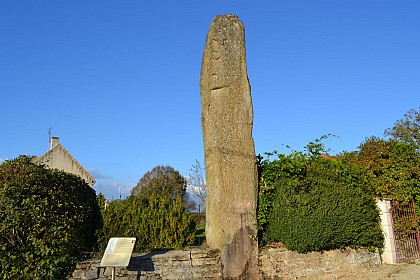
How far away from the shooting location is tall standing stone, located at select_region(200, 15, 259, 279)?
866 centimetres

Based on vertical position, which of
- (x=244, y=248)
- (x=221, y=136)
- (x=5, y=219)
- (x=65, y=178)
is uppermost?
(x=221, y=136)

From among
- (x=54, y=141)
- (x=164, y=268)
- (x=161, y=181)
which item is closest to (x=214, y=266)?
(x=164, y=268)

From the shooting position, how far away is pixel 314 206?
9430 millimetres

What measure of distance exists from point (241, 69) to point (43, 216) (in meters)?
5.54

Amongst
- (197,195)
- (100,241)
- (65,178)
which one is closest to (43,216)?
(65,178)

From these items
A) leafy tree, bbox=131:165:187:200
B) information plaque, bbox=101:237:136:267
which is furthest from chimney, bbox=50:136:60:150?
information plaque, bbox=101:237:136:267

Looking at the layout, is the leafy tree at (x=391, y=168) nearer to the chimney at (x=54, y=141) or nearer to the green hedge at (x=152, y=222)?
the green hedge at (x=152, y=222)

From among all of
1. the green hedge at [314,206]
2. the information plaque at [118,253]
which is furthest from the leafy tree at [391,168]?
the information plaque at [118,253]

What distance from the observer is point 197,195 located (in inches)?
803

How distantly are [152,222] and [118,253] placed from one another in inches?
101

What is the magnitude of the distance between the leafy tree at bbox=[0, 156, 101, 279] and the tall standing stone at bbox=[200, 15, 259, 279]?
3.05 m

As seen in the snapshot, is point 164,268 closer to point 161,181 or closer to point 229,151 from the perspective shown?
point 229,151

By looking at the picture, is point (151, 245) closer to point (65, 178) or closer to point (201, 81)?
point (65, 178)

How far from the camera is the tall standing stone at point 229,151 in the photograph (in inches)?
341
